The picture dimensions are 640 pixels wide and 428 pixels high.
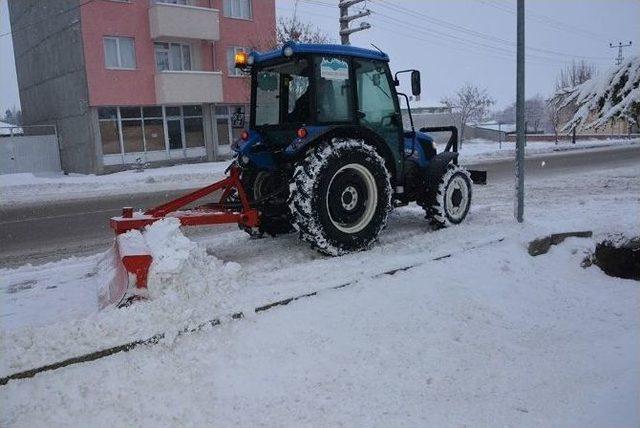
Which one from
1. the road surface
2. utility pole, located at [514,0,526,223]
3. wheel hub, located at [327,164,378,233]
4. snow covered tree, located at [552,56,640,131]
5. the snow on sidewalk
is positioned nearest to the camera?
the snow on sidewalk

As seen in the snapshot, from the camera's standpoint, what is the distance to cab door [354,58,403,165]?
5961 mm

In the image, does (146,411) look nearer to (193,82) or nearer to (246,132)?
(246,132)


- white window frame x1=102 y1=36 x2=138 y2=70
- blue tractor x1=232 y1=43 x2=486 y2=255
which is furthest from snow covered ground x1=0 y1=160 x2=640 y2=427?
white window frame x1=102 y1=36 x2=138 y2=70

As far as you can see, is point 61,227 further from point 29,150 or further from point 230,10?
point 230,10

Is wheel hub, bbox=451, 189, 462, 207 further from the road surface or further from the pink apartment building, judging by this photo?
the pink apartment building

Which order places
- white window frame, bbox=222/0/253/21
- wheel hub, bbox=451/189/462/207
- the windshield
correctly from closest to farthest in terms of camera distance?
1. the windshield
2. wheel hub, bbox=451/189/462/207
3. white window frame, bbox=222/0/253/21

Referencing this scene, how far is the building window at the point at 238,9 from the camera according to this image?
1027 inches

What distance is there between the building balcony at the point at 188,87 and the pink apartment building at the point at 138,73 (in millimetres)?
46

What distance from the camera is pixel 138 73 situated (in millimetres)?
23141

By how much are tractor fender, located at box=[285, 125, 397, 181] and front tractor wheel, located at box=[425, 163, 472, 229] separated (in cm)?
72

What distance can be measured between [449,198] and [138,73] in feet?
65.9

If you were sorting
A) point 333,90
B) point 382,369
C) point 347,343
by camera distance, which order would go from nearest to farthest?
1. point 382,369
2. point 347,343
3. point 333,90

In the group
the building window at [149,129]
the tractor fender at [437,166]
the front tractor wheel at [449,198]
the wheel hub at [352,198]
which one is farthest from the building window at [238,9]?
the wheel hub at [352,198]

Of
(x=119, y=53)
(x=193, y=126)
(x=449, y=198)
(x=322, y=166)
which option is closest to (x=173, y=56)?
(x=119, y=53)
